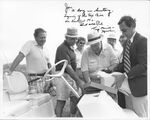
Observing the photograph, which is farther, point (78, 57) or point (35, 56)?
point (78, 57)

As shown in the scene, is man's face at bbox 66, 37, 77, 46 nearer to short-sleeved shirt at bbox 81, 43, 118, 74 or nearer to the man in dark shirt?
the man in dark shirt

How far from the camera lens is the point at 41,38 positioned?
387cm

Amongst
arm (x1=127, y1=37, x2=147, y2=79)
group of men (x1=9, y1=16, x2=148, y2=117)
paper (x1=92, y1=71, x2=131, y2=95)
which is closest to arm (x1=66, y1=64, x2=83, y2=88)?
group of men (x1=9, y1=16, x2=148, y2=117)

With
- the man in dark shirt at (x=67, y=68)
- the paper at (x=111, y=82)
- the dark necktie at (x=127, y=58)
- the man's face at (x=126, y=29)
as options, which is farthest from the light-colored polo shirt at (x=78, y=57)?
Answer: the man's face at (x=126, y=29)

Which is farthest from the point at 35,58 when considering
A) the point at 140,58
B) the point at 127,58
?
the point at 140,58

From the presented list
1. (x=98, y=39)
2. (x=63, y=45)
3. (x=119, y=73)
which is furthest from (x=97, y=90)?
(x=63, y=45)

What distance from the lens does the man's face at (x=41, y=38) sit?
12.5ft

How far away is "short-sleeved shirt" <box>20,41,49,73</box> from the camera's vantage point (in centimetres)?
387

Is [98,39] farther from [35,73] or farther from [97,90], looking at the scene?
[35,73]

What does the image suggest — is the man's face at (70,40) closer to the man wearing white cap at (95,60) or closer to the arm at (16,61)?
the man wearing white cap at (95,60)

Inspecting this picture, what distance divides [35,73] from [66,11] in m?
1.02

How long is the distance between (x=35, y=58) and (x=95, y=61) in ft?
2.78

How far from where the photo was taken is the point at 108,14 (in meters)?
3.34

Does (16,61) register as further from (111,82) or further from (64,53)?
(111,82)
